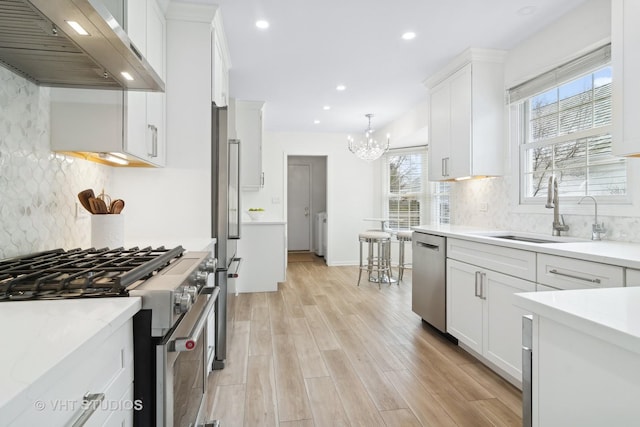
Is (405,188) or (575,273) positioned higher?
(405,188)

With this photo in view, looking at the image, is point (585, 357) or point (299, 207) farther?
point (299, 207)

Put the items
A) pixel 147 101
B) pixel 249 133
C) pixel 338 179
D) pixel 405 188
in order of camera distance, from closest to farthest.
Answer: pixel 147 101 → pixel 249 133 → pixel 405 188 → pixel 338 179

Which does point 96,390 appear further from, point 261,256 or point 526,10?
point 261,256

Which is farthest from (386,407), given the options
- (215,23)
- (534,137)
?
(215,23)

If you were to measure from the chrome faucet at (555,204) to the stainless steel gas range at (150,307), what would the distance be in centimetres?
244

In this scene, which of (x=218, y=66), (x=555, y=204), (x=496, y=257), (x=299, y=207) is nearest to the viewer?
(x=496, y=257)

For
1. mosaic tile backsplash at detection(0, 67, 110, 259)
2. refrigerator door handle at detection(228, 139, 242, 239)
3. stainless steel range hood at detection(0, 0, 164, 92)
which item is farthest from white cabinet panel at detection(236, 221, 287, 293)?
stainless steel range hood at detection(0, 0, 164, 92)

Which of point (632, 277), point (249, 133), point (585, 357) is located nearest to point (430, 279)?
point (632, 277)

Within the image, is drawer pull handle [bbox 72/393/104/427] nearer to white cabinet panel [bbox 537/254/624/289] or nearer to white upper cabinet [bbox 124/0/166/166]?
white upper cabinet [bbox 124/0/166/166]

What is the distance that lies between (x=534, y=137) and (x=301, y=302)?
2.90 metres

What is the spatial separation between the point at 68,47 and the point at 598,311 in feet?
5.92

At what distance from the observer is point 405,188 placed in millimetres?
6316

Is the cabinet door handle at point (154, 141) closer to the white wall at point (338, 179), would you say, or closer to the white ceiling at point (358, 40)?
the white ceiling at point (358, 40)

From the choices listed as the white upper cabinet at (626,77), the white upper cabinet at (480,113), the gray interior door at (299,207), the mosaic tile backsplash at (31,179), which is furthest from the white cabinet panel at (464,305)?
the gray interior door at (299,207)
